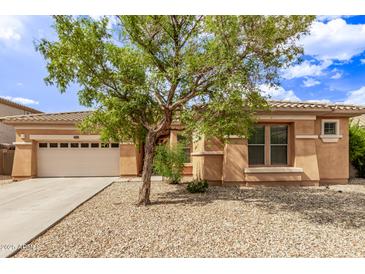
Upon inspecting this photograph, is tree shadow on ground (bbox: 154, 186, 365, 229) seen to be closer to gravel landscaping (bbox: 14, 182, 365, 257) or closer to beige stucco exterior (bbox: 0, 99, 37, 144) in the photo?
gravel landscaping (bbox: 14, 182, 365, 257)

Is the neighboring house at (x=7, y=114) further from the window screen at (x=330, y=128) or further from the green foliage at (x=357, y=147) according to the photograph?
the green foliage at (x=357, y=147)

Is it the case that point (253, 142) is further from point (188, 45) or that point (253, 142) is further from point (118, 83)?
point (118, 83)

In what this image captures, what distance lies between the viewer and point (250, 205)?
7.80 metres

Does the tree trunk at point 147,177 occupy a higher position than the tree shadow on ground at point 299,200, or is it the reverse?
the tree trunk at point 147,177

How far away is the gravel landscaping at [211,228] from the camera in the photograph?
448 centimetres

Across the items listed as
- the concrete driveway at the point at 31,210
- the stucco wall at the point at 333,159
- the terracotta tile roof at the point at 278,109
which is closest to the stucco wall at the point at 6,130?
the terracotta tile roof at the point at 278,109

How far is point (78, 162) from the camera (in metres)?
15.7

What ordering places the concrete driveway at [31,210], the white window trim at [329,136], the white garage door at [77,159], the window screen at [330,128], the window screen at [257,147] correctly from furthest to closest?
1. the white garage door at [77,159]
2. the window screen at [330,128]
3. the white window trim at [329,136]
4. the window screen at [257,147]
5. the concrete driveway at [31,210]

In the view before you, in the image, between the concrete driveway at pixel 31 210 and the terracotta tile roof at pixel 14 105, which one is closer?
the concrete driveway at pixel 31 210

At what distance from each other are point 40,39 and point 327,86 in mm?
13259

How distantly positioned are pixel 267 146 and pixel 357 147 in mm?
5706

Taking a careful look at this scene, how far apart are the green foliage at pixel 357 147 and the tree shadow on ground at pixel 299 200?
15.3 ft

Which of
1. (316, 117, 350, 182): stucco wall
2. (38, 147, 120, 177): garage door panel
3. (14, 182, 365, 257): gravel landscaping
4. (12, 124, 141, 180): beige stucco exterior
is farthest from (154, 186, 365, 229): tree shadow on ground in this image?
(38, 147, 120, 177): garage door panel
